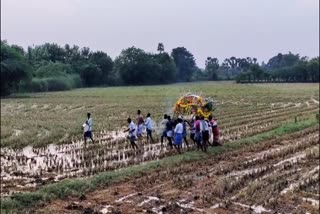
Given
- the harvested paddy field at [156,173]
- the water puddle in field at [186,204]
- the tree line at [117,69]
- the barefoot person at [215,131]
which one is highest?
the tree line at [117,69]

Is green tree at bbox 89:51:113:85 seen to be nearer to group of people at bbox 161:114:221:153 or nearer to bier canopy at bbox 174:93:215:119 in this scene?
group of people at bbox 161:114:221:153

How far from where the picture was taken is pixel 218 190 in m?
11.2

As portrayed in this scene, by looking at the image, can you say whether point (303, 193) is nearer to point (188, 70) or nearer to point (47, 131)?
point (188, 70)

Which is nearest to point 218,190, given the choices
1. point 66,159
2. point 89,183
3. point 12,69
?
point 89,183

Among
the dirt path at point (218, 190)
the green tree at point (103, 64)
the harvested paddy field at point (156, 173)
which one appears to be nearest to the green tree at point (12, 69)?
the green tree at point (103, 64)

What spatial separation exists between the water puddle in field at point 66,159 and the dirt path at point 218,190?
6.18 ft

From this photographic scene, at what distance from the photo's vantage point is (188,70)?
2169 centimetres

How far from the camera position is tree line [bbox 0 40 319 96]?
2067 cm

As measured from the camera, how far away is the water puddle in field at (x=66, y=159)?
1313 cm

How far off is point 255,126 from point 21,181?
13175mm

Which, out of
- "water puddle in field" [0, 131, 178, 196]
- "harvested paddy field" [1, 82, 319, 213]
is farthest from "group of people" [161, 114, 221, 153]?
"water puddle in field" [0, 131, 178, 196]

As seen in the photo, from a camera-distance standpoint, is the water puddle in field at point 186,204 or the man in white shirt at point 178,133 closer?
the water puddle in field at point 186,204

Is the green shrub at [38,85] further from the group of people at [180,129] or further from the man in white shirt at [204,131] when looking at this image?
the man in white shirt at [204,131]

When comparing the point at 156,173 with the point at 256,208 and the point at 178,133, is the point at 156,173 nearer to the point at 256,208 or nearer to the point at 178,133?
the point at 178,133
